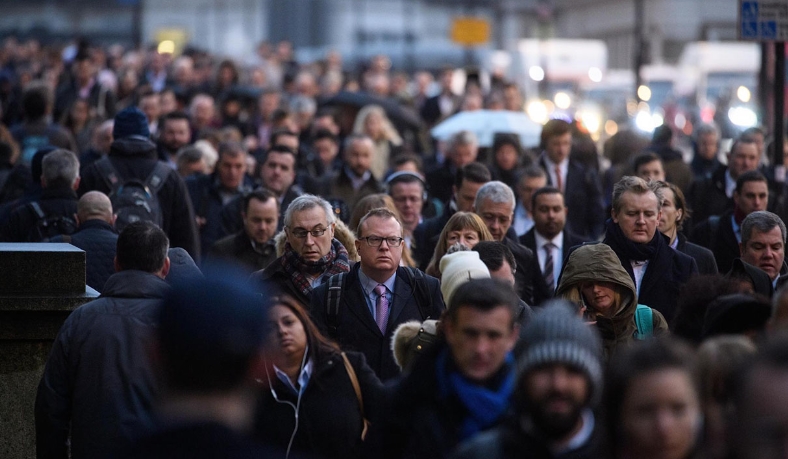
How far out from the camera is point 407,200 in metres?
11.5

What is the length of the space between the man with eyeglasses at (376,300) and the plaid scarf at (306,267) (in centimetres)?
55

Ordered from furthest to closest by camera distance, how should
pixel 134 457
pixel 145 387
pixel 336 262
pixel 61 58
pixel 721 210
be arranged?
pixel 61 58 → pixel 721 210 → pixel 336 262 → pixel 145 387 → pixel 134 457

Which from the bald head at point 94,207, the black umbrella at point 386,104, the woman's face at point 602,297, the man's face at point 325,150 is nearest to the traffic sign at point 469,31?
the black umbrella at point 386,104

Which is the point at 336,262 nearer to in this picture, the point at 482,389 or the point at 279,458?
the point at 482,389

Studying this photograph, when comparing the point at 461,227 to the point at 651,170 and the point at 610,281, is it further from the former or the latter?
the point at 651,170

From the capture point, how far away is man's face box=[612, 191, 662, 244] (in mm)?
8891

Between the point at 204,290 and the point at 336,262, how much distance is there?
16.9 ft

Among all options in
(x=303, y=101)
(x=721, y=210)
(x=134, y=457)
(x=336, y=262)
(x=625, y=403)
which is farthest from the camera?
(x=303, y=101)

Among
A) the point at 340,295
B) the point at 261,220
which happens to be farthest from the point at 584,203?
the point at 340,295

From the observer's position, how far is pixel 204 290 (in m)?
3.53

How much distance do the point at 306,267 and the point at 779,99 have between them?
6205 mm

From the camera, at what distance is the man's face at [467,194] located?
11.6 metres

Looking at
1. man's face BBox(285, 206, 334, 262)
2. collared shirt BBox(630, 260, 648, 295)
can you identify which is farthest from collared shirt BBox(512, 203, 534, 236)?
man's face BBox(285, 206, 334, 262)

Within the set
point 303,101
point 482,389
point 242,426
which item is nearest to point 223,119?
point 303,101
